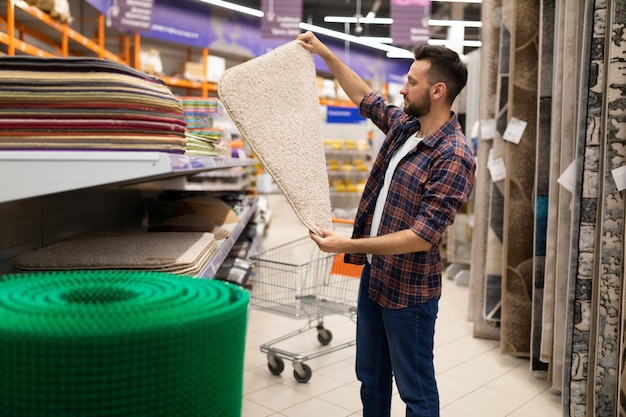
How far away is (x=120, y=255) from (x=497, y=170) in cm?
305

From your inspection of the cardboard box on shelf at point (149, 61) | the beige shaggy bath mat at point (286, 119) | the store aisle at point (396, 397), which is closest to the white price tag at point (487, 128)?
the store aisle at point (396, 397)

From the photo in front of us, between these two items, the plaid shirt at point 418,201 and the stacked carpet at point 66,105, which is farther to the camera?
the plaid shirt at point 418,201

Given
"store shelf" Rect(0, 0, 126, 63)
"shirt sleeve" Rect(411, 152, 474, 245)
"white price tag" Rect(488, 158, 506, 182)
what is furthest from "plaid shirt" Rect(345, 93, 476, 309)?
"store shelf" Rect(0, 0, 126, 63)

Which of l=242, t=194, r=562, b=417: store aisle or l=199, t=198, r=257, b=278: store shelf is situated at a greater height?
l=199, t=198, r=257, b=278: store shelf

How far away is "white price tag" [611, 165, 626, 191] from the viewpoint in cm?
261

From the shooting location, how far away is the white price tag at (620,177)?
8.55 ft

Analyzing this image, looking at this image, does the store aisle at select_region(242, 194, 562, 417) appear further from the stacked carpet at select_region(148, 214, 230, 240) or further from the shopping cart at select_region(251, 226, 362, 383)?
the stacked carpet at select_region(148, 214, 230, 240)

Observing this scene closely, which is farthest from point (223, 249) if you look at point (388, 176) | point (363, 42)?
point (363, 42)

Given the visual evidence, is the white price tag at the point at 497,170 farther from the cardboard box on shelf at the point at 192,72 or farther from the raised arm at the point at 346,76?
the cardboard box on shelf at the point at 192,72

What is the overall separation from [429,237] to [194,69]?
874cm

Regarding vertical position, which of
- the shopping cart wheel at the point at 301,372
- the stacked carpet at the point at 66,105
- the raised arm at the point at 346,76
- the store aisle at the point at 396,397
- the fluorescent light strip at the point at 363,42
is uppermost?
the fluorescent light strip at the point at 363,42

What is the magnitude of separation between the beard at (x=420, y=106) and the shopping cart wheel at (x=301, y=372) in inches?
74.8

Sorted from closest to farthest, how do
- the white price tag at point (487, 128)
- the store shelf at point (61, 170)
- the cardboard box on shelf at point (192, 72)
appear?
the store shelf at point (61, 170)
the white price tag at point (487, 128)
the cardboard box on shelf at point (192, 72)

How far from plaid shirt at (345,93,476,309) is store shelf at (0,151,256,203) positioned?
1115 mm
